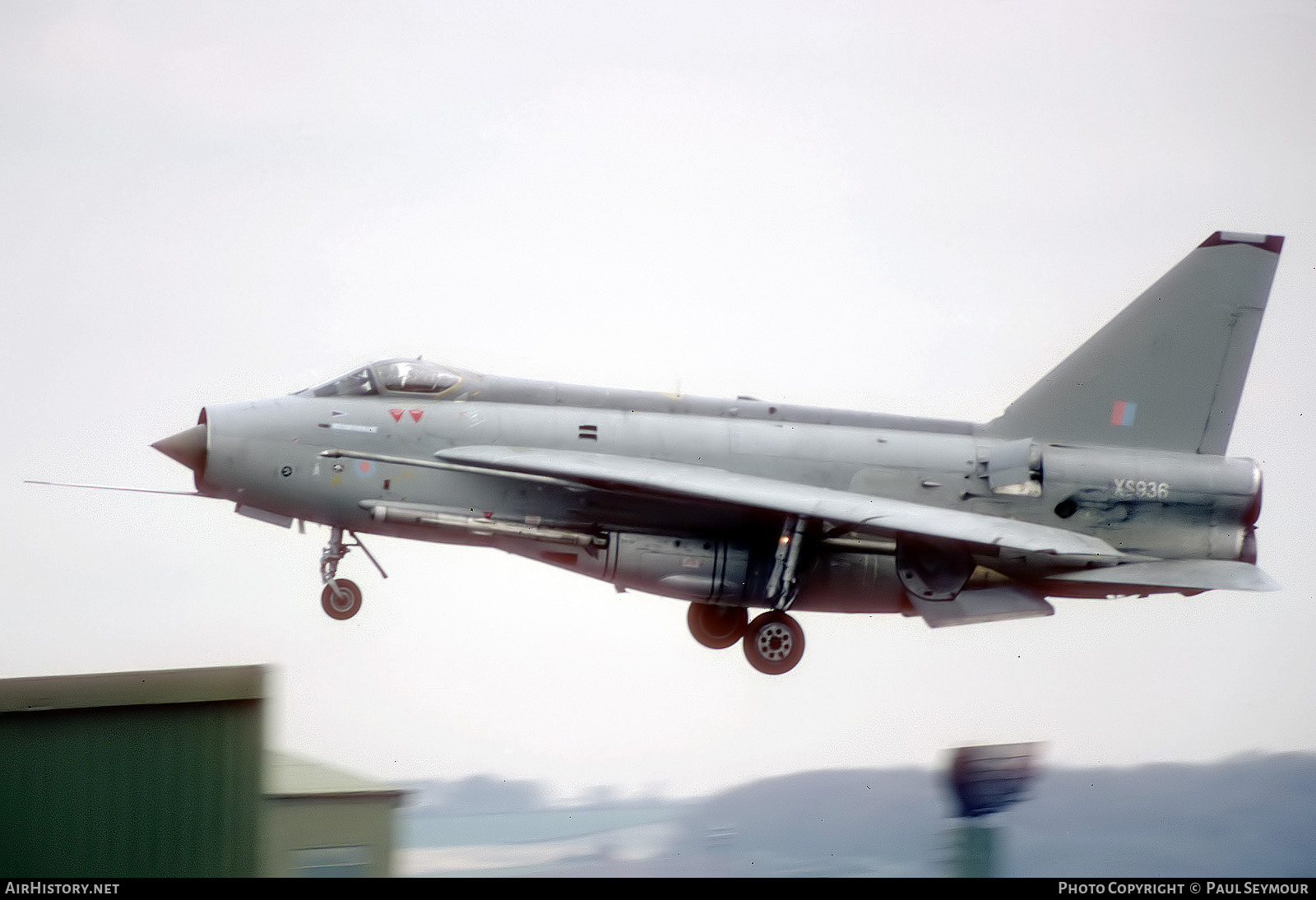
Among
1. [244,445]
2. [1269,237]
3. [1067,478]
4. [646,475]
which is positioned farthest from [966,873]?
[1269,237]

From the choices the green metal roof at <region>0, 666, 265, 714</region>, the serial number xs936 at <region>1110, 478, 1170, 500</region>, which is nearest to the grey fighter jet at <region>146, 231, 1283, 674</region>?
the serial number xs936 at <region>1110, 478, 1170, 500</region>

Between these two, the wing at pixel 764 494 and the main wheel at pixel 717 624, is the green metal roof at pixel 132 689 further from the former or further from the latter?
the main wheel at pixel 717 624

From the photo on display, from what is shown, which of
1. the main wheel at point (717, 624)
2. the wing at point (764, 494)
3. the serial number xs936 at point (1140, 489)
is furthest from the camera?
the main wheel at point (717, 624)

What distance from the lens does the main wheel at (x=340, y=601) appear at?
16516mm

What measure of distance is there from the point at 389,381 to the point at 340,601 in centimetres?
267

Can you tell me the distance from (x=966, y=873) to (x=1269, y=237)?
36.1 ft

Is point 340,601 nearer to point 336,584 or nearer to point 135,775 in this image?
point 336,584

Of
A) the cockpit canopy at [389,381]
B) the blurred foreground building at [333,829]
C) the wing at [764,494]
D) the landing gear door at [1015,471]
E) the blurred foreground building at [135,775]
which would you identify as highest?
the cockpit canopy at [389,381]

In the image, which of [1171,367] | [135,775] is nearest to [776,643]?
[1171,367]

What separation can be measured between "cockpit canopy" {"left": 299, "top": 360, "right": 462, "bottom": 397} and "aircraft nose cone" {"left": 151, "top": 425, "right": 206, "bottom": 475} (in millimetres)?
1324

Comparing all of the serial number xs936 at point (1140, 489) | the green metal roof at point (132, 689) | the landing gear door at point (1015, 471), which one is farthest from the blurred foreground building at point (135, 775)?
the serial number xs936 at point (1140, 489)

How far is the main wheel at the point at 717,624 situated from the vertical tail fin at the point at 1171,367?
4.12 meters

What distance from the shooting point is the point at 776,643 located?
1694 centimetres
